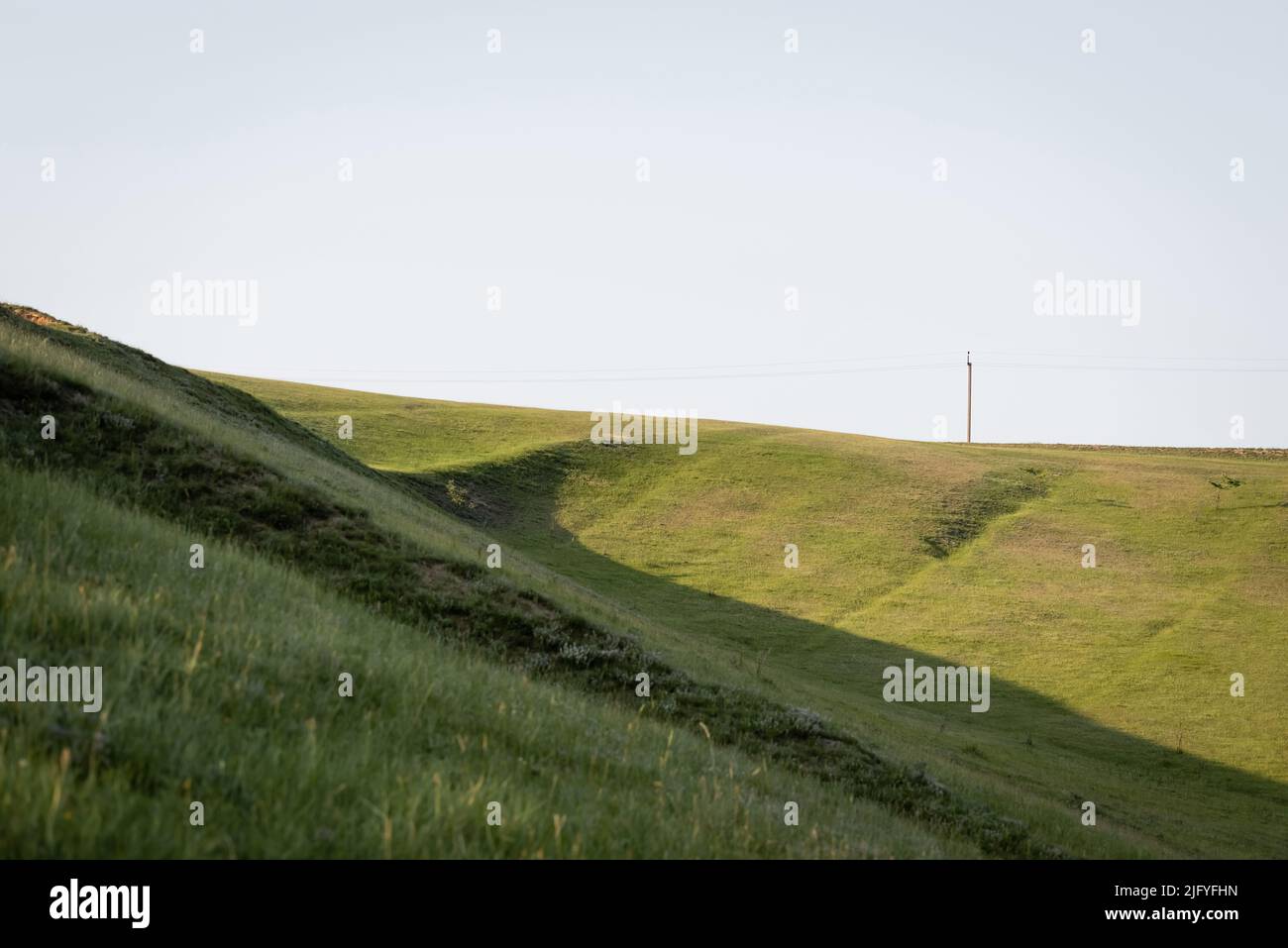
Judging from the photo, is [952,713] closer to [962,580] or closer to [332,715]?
[962,580]

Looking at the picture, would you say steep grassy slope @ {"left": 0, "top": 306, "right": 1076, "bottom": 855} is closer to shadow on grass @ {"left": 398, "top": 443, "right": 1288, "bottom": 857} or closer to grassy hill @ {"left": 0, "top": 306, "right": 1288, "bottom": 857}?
grassy hill @ {"left": 0, "top": 306, "right": 1288, "bottom": 857}

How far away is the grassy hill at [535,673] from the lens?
6000 millimetres

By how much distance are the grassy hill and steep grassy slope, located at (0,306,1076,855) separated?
0.12 ft

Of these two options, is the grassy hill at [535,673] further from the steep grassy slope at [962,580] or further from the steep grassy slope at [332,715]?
the steep grassy slope at [962,580]

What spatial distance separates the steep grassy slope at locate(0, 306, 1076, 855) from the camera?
558cm

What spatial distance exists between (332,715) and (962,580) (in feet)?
174

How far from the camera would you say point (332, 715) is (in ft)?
24.5

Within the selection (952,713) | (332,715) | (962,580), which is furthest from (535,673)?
(962,580)

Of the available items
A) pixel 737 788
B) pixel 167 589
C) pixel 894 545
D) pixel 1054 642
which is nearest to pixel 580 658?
pixel 737 788

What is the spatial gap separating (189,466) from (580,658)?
29.5 feet

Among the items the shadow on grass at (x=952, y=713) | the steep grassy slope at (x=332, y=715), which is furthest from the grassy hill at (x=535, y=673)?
the shadow on grass at (x=952, y=713)

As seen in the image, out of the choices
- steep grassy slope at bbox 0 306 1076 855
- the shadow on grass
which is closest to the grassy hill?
steep grassy slope at bbox 0 306 1076 855

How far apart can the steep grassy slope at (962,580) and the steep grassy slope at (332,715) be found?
12.1ft
